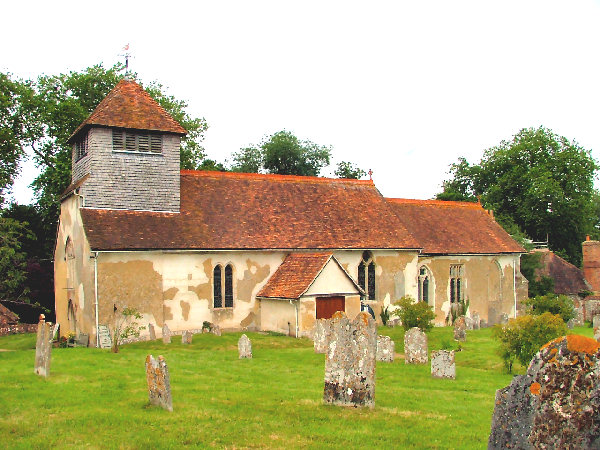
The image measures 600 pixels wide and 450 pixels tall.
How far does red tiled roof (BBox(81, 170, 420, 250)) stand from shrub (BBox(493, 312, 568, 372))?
47.4ft

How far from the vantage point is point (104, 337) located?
2688cm

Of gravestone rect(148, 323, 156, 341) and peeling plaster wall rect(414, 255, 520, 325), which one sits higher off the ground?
peeling plaster wall rect(414, 255, 520, 325)

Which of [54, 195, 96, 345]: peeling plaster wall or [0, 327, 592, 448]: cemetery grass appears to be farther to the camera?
[54, 195, 96, 345]: peeling plaster wall

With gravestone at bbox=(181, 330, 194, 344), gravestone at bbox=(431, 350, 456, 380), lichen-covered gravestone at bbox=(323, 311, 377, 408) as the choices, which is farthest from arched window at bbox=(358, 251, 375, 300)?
lichen-covered gravestone at bbox=(323, 311, 377, 408)

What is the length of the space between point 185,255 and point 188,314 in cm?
276

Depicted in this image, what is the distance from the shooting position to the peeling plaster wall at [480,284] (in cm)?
3791

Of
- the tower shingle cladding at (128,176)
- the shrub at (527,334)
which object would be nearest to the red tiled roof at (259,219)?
the tower shingle cladding at (128,176)

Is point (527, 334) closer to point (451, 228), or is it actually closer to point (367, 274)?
point (367, 274)

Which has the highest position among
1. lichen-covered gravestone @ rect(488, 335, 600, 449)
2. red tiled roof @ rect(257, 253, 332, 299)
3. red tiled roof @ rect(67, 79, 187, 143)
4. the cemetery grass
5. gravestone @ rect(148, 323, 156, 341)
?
red tiled roof @ rect(67, 79, 187, 143)

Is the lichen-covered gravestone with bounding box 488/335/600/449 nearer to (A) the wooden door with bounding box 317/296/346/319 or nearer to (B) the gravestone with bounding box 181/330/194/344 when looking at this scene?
(B) the gravestone with bounding box 181/330/194/344

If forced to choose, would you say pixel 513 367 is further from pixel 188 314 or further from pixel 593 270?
pixel 593 270

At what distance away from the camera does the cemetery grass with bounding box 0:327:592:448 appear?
10461 millimetres

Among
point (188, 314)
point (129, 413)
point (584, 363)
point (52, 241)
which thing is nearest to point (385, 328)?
point (188, 314)

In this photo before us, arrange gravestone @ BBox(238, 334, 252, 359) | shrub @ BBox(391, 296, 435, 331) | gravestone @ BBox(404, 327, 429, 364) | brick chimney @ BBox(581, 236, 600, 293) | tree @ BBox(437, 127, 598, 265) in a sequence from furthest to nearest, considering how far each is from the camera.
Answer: tree @ BBox(437, 127, 598, 265) → brick chimney @ BBox(581, 236, 600, 293) → shrub @ BBox(391, 296, 435, 331) → gravestone @ BBox(238, 334, 252, 359) → gravestone @ BBox(404, 327, 429, 364)
